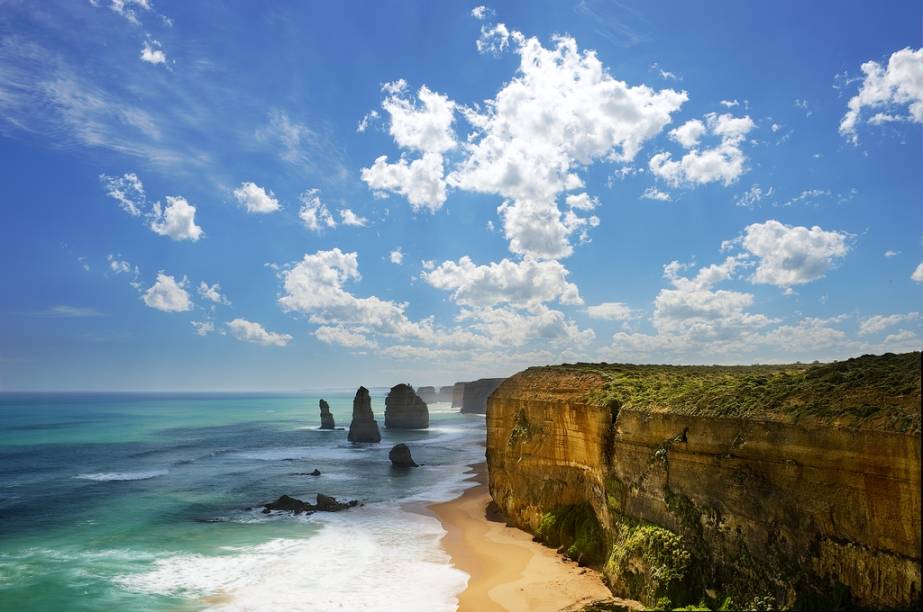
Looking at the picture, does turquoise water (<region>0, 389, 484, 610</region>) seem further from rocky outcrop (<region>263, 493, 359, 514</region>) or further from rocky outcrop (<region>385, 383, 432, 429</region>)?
rocky outcrop (<region>385, 383, 432, 429</region>)

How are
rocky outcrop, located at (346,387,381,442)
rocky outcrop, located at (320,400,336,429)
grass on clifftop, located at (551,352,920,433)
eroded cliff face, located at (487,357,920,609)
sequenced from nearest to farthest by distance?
eroded cliff face, located at (487,357,920,609) < grass on clifftop, located at (551,352,920,433) < rocky outcrop, located at (346,387,381,442) < rocky outcrop, located at (320,400,336,429)

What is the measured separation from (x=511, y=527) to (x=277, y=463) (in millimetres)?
44092

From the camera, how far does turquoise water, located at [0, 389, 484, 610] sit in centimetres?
2511

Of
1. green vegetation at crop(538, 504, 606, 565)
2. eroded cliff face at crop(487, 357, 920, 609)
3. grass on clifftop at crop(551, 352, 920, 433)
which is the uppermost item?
grass on clifftop at crop(551, 352, 920, 433)

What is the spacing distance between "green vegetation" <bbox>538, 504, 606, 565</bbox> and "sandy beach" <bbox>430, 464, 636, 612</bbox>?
2.02 feet

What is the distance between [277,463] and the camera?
2662 inches

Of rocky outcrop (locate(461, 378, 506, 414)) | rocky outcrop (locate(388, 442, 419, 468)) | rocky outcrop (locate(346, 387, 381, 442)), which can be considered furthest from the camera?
rocky outcrop (locate(461, 378, 506, 414))

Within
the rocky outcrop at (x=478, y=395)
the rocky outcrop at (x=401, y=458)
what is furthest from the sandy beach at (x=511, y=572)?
the rocky outcrop at (x=478, y=395)

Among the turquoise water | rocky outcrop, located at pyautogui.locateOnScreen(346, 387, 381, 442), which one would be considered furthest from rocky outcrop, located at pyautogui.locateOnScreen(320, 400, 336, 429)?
the turquoise water

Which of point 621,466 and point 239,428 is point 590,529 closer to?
A: point 621,466

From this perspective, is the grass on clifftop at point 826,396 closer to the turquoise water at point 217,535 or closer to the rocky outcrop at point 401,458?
the turquoise water at point 217,535

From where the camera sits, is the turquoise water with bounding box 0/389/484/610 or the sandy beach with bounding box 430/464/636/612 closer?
the sandy beach with bounding box 430/464/636/612

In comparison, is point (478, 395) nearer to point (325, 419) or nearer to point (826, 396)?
point (325, 419)

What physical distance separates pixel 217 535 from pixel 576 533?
24.3m
